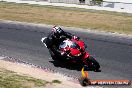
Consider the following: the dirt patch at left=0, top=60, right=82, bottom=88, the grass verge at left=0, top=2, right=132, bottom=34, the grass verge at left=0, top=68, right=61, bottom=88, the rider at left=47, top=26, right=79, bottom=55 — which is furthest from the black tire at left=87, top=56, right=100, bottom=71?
the grass verge at left=0, top=2, right=132, bottom=34

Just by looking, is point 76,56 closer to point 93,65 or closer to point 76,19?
point 93,65

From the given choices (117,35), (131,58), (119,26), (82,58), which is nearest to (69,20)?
(119,26)

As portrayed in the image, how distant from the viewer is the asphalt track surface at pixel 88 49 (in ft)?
47.1

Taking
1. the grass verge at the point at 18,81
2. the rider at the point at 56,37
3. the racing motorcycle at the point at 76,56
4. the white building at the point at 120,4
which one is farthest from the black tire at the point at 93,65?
the white building at the point at 120,4

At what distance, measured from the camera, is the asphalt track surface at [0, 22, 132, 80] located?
14.4 metres

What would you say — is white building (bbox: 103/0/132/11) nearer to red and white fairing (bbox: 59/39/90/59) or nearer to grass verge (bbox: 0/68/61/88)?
red and white fairing (bbox: 59/39/90/59)

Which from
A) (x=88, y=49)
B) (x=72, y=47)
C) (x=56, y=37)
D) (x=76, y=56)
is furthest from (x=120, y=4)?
(x=76, y=56)

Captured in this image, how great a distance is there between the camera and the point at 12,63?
14461 mm

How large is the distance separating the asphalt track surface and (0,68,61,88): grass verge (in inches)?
88.6

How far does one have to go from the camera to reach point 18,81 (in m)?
11.8

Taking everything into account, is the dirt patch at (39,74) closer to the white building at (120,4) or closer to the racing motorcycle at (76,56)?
the racing motorcycle at (76,56)

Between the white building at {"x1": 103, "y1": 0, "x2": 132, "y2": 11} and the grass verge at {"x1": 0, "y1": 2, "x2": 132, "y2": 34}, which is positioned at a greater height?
the grass verge at {"x1": 0, "y1": 2, "x2": 132, "y2": 34}

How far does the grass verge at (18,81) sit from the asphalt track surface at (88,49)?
2250mm

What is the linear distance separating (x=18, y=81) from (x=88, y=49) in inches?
313
